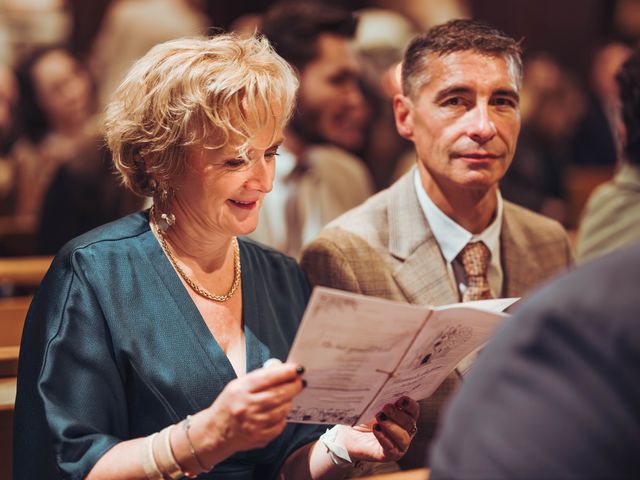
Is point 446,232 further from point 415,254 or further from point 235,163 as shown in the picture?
point 235,163

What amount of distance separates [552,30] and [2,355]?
7557 mm

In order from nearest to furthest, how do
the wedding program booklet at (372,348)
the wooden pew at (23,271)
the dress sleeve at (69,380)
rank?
the wedding program booklet at (372,348)
the dress sleeve at (69,380)
the wooden pew at (23,271)

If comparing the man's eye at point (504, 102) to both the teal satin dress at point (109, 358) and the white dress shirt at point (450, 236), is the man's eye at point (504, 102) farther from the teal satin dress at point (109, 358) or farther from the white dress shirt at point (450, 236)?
the teal satin dress at point (109, 358)

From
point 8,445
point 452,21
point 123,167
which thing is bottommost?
point 8,445

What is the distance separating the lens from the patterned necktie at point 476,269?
8.44 feet

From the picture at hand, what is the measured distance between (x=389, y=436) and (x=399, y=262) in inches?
25.9

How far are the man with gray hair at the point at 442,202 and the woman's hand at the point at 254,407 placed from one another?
2.82 ft

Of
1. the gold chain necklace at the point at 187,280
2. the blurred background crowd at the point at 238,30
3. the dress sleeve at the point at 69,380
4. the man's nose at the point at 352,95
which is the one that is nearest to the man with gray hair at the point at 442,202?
the gold chain necklace at the point at 187,280

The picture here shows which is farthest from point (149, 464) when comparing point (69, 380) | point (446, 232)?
point (446, 232)

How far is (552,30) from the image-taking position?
894cm

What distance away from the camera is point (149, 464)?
1.78m

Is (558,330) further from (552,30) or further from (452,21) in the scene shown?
(552,30)

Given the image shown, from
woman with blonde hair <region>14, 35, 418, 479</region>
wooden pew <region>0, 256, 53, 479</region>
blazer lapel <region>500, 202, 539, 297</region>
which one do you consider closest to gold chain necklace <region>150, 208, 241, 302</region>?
woman with blonde hair <region>14, 35, 418, 479</region>

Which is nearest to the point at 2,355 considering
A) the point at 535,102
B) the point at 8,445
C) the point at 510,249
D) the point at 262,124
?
the point at 8,445
